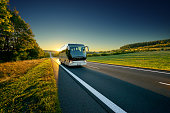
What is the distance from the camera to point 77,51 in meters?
10.7

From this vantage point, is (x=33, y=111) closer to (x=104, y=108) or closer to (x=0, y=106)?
(x=0, y=106)

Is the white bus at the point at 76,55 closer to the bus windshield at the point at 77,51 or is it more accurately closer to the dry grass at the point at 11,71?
the bus windshield at the point at 77,51

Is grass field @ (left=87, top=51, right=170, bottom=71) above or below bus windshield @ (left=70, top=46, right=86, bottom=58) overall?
below

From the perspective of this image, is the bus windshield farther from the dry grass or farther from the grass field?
the grass field

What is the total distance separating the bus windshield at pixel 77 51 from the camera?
34.1 ft

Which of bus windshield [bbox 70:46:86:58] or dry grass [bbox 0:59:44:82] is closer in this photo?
dry grass [bbox 0:59:44:82]

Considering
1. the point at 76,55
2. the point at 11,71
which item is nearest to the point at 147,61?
the point at 76,55

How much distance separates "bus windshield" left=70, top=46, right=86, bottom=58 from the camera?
410 inches

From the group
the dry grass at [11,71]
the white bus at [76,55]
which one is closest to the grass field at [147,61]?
the white bus at [76,55]

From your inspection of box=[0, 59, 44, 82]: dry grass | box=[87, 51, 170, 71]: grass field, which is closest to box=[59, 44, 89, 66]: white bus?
box=[0, 59, 44, 82]: dry grass

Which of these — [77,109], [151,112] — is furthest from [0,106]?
[151,112]

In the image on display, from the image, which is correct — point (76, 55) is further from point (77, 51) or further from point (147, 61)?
point (147, 61)

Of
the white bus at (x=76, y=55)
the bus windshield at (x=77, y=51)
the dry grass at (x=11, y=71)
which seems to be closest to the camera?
the dry grass at (x=11, y=71)

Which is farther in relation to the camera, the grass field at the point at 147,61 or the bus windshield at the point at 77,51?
the bus windshield at the point at 77,51
